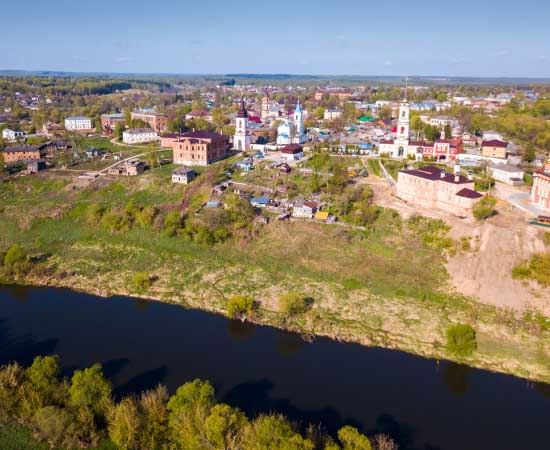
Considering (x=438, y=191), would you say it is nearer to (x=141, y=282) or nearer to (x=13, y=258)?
(x=141, y=282)

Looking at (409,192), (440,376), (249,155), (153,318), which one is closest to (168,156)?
(249,155)

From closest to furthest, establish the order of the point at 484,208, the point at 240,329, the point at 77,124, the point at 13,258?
1. the point at 240,329
2. the point at 13,258
3. the point at 484,208
4. the point at 77,124

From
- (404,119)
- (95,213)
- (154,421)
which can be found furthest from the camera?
(404,119)

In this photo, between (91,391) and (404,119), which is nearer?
(91,391)

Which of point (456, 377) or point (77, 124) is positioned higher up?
point (77, 124)

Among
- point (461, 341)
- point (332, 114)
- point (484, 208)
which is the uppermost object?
point (332, 114)

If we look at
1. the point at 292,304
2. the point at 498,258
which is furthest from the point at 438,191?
the point at 292,304

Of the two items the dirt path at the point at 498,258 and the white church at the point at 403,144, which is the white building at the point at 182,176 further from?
the white church at the point at 403,144

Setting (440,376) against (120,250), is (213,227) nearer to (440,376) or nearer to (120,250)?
(120,250)
